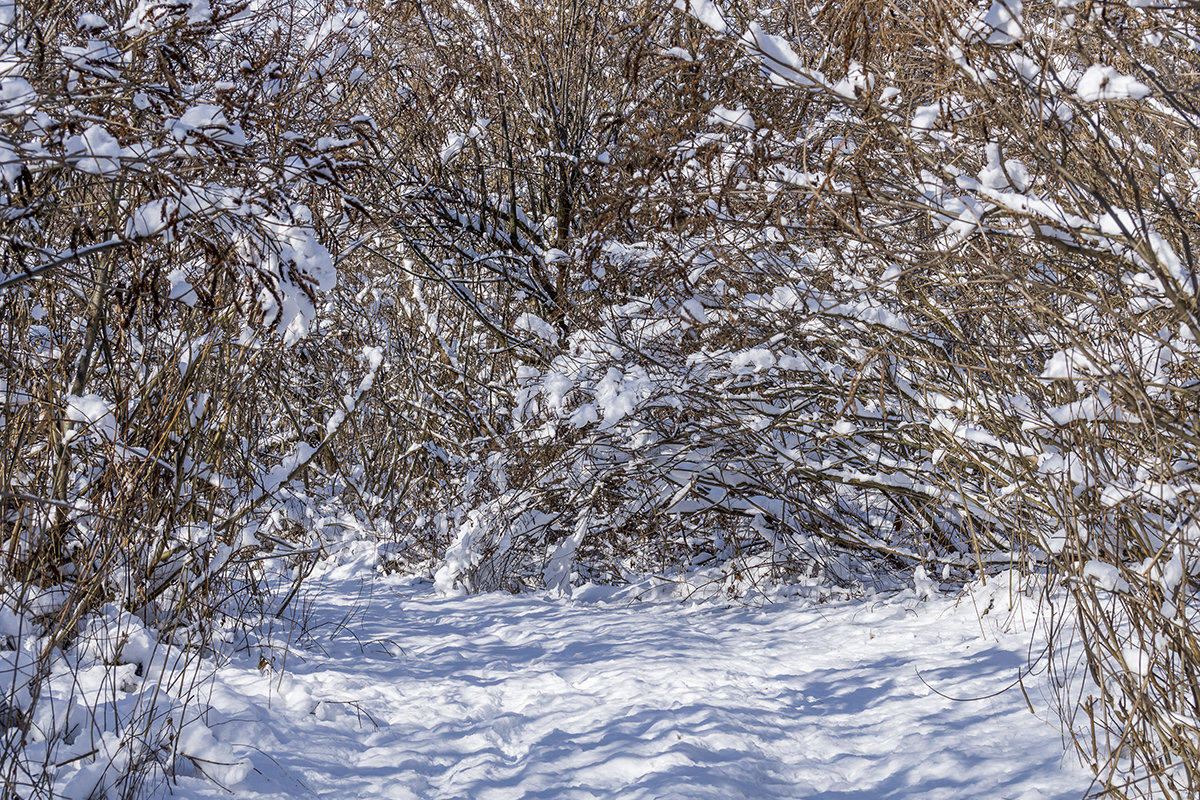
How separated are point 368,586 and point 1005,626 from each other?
396 centimetres

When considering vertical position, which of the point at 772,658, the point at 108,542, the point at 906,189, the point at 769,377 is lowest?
the point at 772,658

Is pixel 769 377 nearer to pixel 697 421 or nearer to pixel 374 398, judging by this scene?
pixel 697 421

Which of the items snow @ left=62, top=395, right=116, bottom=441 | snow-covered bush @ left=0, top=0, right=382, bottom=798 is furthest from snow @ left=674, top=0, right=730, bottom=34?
snow @ left=62, top=395, right=116, bottom=441

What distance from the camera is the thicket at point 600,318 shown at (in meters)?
2.32

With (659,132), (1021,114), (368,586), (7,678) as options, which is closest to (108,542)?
(7,678)

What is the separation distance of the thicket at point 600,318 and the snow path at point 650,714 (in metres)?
0.28

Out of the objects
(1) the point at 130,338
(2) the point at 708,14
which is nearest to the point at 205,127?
(2) the point at 708,14

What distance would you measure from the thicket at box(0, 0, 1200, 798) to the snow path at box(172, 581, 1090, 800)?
279 mm

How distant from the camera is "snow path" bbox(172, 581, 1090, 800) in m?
2.56

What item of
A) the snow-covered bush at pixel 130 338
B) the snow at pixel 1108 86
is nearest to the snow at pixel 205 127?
the snow-covered bush at pixel 130 338

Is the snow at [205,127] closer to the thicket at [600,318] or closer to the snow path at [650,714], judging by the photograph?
the thicket at [600,318]

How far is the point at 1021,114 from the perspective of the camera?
9.09ft

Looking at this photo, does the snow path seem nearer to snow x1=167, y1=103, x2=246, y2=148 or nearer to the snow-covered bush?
the snow-covered bush

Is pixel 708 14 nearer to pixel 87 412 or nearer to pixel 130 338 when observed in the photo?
pixel 87 412
